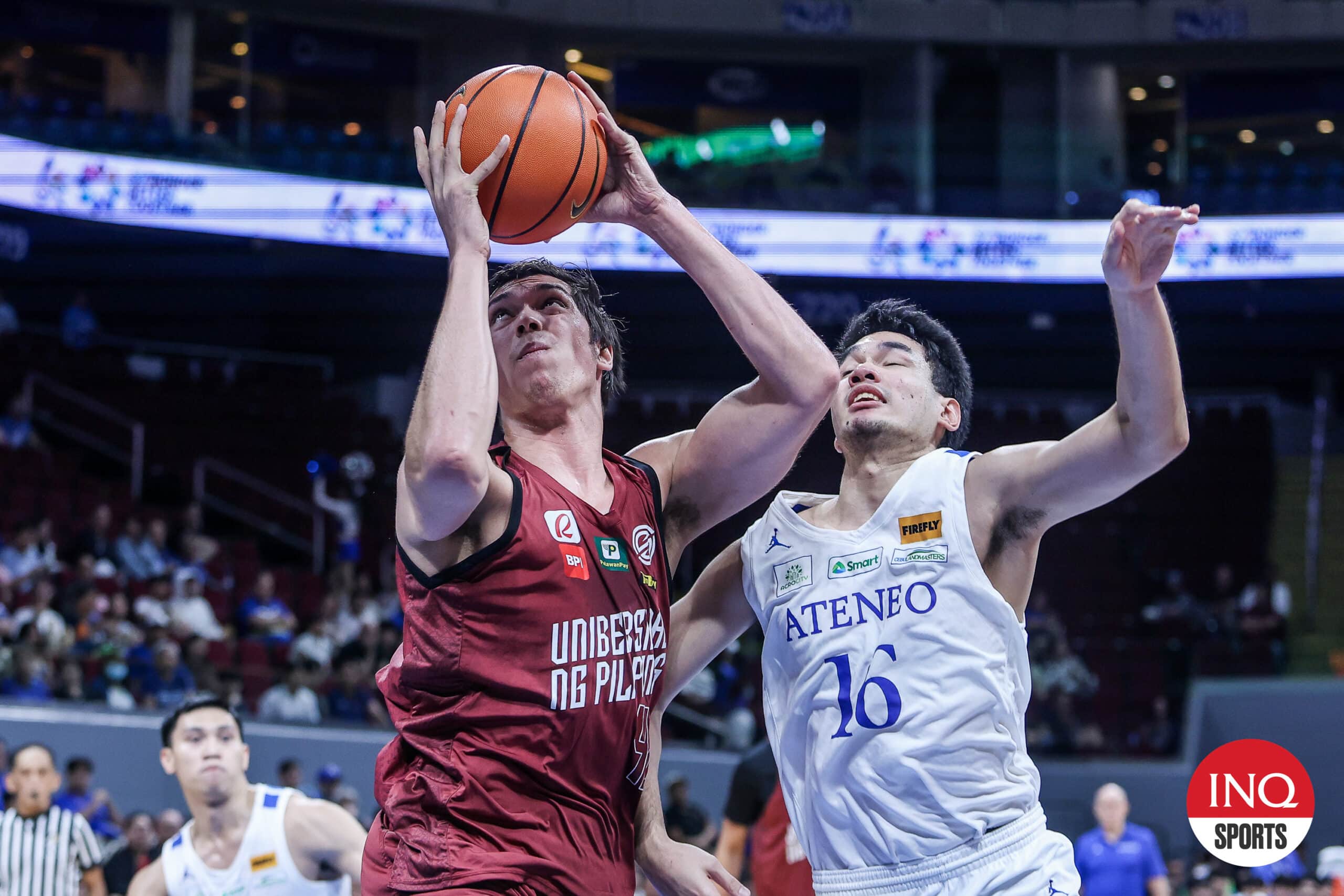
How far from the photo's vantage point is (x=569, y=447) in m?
3.19

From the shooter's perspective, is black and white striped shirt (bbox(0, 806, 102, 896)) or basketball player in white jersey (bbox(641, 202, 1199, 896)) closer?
basketball player in white jersey (bbox(641, 202, 1199, 896))

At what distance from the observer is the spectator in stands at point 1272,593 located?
15672 mm

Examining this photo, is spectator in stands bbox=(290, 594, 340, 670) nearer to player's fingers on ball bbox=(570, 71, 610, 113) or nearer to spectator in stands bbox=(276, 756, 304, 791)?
spectator in stands bbox=(276, 756, 304, 791)

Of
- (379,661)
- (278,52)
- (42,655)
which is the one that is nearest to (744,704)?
(379,661)

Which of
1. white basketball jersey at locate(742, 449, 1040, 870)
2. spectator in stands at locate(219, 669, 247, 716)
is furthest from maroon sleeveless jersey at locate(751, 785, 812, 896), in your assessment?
spectator in stands at locate(219, 669, 247, 716)

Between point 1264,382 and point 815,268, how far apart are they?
8.19m

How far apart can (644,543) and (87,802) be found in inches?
320

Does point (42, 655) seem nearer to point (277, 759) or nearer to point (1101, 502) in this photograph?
point (277, 759)

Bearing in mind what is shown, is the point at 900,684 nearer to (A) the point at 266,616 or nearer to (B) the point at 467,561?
(B) the point at 467,561

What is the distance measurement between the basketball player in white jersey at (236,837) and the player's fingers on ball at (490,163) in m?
2.64

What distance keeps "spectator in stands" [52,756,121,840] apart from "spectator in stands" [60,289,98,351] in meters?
8.87

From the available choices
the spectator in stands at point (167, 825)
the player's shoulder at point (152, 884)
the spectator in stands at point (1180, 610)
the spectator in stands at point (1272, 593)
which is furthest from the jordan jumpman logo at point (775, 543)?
the spectator in stands at point (1272, 593)

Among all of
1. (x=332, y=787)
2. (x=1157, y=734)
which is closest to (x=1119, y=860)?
(x=1157, y=734)

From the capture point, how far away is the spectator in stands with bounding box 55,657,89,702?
35.8ft
